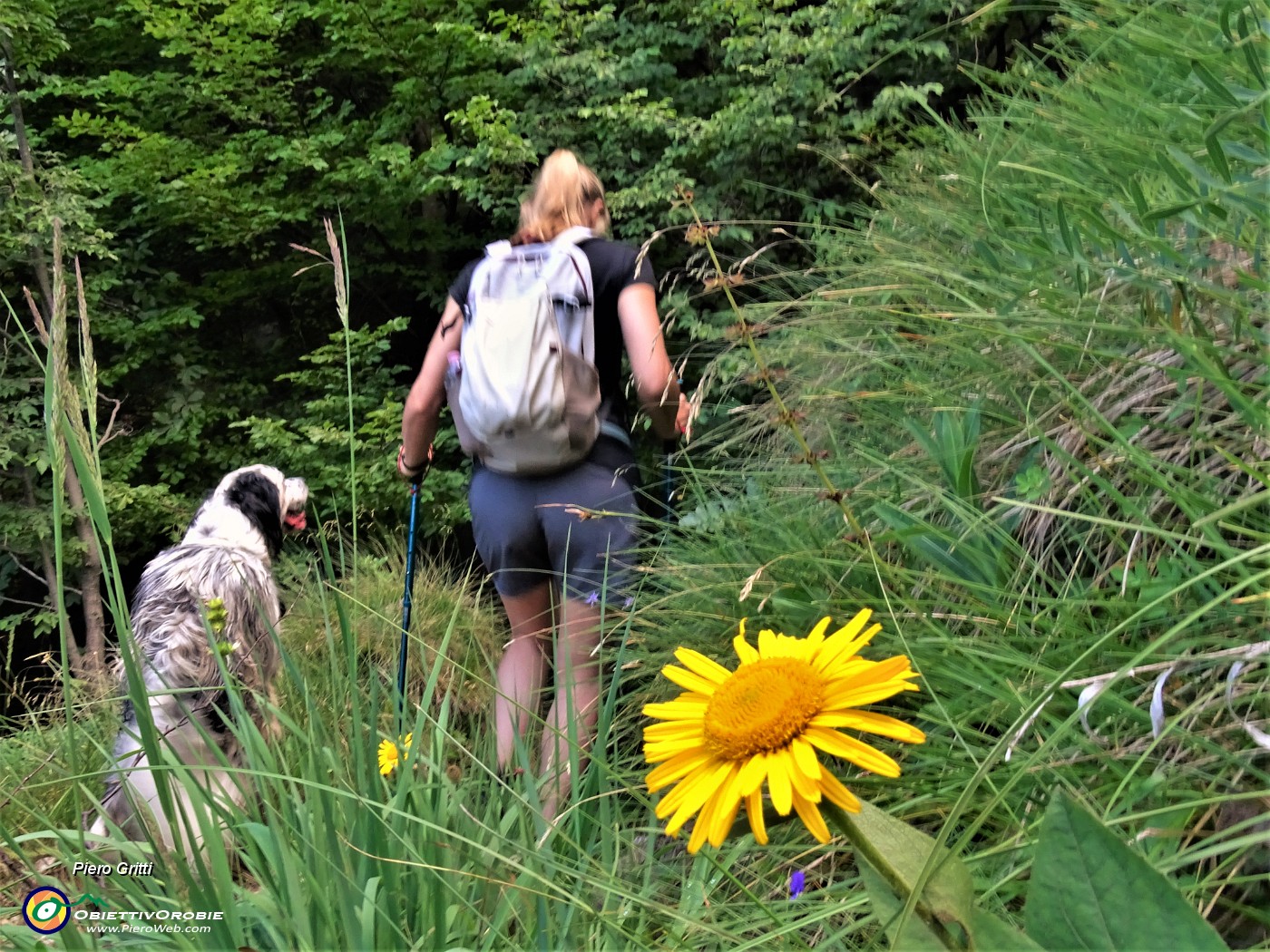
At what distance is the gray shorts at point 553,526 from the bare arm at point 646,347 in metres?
0.21

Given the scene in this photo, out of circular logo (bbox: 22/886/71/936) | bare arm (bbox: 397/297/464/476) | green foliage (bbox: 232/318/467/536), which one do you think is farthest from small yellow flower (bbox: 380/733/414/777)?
green foliage (bbox: 232/318/467/536)

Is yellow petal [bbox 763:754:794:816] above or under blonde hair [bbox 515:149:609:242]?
under

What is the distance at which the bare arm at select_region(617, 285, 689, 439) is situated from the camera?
2066mm

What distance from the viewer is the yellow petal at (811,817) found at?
20.6 inches

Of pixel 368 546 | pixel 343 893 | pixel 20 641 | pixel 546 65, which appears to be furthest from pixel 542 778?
pixel 20 641

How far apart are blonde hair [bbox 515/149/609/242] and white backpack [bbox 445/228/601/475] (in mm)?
135

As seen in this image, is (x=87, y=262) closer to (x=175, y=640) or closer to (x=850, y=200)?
(x=175, y=640)

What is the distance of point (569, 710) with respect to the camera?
1.15 m

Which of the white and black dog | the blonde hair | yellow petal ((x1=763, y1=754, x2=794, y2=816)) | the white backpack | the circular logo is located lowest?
the white and black dog

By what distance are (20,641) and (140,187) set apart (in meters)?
3.46

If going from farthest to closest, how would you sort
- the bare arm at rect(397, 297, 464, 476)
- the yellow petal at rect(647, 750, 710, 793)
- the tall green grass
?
the bare arm at rect(397, 297, 464, 476) → the tall green grass → the yellow petal at rect(647, 750, 710, 793)

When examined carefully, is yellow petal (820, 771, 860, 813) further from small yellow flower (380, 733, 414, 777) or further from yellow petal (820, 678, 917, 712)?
small yellow flower (380, 733, 414, 777)

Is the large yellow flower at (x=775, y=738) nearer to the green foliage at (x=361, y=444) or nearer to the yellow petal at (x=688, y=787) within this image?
the yellow petal at (x=688, y=787)

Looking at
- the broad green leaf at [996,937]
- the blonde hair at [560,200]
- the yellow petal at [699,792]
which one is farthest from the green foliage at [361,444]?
the broad green leaf at [996,937]
